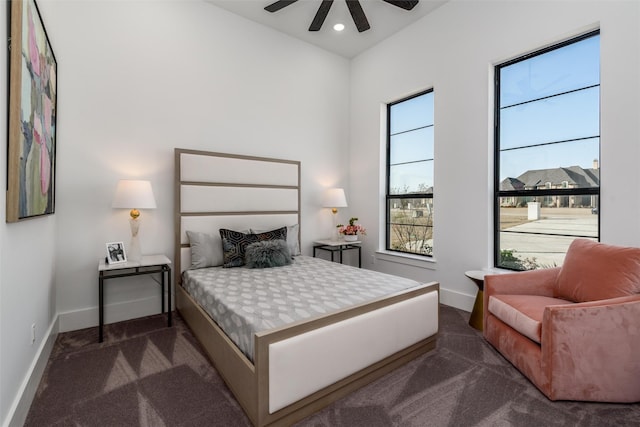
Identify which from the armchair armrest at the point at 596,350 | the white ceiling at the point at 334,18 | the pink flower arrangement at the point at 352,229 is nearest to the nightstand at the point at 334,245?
the pink flower arrangement at the point at 352,229

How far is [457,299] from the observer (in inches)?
139

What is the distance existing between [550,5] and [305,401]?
3.76 m

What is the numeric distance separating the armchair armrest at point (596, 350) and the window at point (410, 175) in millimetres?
2156

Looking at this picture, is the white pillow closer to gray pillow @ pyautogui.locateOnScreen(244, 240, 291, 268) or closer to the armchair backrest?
gray pillow @ pyautogui.locateOnScreen(244, 240, 291, 268)

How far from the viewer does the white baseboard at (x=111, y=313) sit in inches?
115

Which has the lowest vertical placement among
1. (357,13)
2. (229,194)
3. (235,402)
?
(235,402)

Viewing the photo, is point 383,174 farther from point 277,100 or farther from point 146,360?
point 146,360

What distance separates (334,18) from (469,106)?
Result: 1.95 m

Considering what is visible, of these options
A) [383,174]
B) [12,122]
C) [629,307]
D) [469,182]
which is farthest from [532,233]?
[12,122]

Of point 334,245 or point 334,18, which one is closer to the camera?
point 334,18

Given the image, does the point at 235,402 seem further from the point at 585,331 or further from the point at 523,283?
the point at 523,283

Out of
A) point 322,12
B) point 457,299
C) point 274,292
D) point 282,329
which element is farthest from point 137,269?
point 457,299

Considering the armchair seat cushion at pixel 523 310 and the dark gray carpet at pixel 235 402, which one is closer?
the dark gray carpet at pixel 235 402

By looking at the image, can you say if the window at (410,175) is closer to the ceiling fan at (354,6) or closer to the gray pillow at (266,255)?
the ceiling fan at (354,6)
